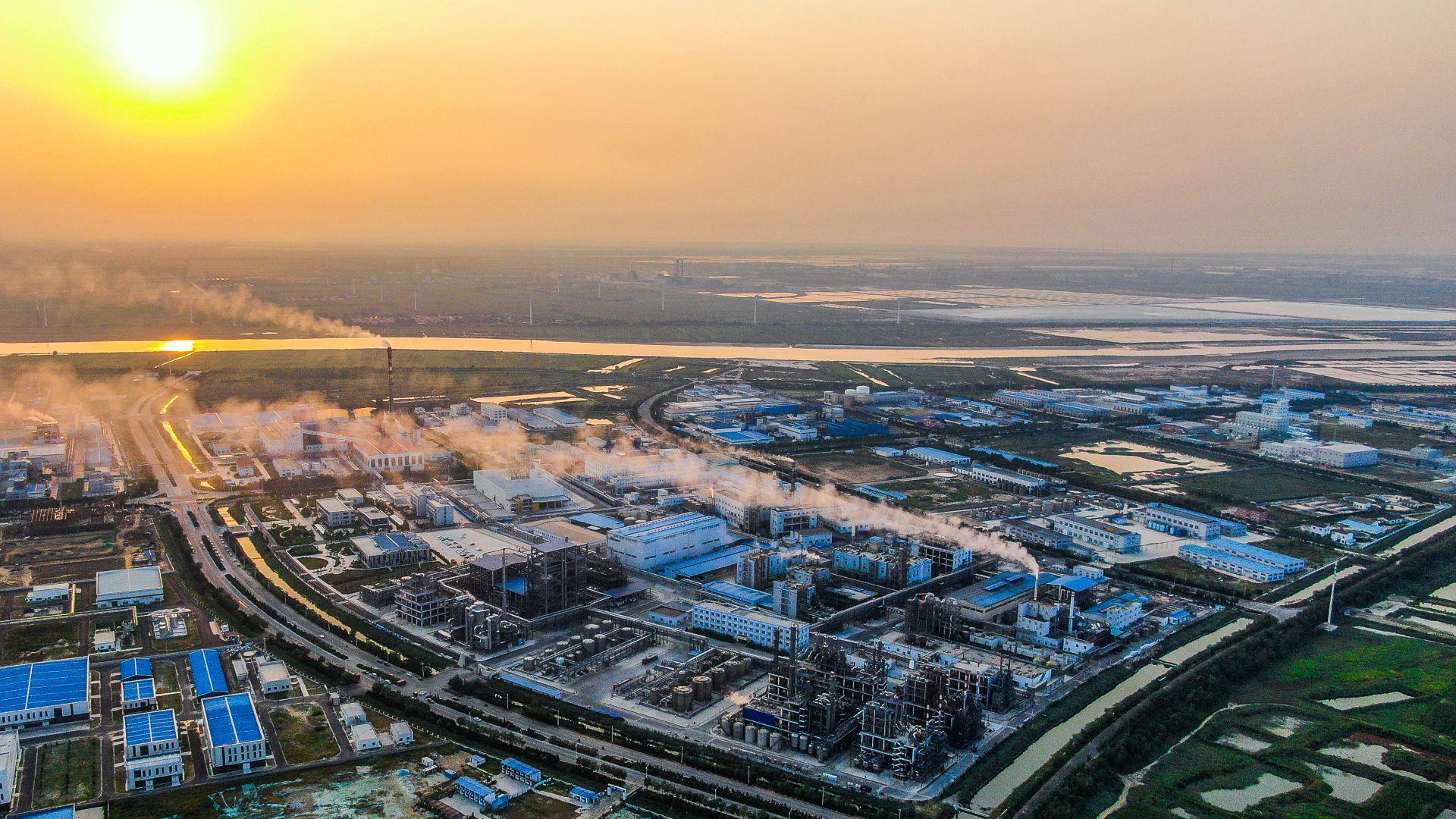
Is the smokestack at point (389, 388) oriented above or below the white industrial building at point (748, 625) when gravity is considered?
above

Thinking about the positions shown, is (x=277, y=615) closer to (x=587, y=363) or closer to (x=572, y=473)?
(x=572, y=473)

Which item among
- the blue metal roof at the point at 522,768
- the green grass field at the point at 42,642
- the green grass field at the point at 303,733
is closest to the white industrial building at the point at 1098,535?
the blue metal roof at the point at 522,768

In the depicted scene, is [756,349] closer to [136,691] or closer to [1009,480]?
[1009,480]

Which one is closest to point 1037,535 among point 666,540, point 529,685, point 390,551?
point 666,540

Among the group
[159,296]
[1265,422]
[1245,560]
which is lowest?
[1245,560]

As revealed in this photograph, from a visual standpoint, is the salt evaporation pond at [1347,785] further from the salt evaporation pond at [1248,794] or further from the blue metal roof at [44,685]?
the blue metal roof at [44,685]

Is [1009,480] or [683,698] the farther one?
[1009,480]
